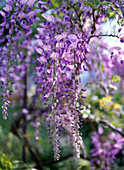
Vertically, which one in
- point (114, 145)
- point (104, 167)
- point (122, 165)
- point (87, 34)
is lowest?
point (122, 165)

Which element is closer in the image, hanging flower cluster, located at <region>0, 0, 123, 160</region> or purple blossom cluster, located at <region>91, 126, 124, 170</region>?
hanging flower cluster, located at <region>0, 0, 123, 160</region>

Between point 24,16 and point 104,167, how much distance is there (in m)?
1.37

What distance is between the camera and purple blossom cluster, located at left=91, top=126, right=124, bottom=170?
72.7 inches

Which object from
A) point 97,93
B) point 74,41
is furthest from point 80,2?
point 97,93

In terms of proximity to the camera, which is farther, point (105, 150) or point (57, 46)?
point (105, 150)

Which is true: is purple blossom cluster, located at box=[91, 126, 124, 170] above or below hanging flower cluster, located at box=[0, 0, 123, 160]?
below

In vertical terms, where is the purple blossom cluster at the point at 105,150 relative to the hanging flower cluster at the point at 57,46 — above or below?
below

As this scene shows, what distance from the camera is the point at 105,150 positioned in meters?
1.86

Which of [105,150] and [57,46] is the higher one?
[57,46]

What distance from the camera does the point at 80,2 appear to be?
3.23 ft

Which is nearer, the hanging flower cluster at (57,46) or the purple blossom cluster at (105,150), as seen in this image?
the hanging flower cluster at (57,46)

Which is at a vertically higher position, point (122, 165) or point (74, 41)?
point (74, 41)

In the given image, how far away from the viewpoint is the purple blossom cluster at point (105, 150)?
185 cm

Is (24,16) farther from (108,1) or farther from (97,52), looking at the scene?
(97,52)
